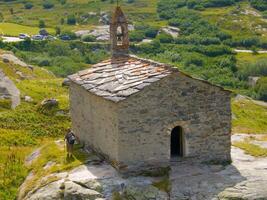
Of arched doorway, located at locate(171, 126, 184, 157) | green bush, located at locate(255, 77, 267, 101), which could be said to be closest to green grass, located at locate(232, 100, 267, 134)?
arched doorway, located at locate(171, 126, 184, 157)

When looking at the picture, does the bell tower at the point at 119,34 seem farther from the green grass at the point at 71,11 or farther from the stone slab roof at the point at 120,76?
the green grass at the point at 71,11

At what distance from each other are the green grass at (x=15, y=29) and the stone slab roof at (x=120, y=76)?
95.4 meters

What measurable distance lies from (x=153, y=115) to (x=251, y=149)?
7.97 m

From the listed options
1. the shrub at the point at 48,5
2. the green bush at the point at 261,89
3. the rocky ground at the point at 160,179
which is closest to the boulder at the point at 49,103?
the rocky ground at the point at 160,179

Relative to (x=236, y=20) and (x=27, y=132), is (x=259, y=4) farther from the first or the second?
(x=27, y=132)

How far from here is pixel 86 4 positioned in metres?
177

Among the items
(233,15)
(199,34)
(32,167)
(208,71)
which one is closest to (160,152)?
(32,167)

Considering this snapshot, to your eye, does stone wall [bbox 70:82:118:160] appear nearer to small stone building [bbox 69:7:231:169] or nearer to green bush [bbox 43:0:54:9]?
small stone building [bbox 69:7:231:169]

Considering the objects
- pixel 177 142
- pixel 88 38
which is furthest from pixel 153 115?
pixel 88 38

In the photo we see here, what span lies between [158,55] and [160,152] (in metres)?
83.2

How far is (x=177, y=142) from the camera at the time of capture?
91.1 ft

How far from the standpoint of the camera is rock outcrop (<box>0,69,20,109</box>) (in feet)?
144

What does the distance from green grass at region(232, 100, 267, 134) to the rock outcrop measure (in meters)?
18.4

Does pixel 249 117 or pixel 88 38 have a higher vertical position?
pixel 249 117
